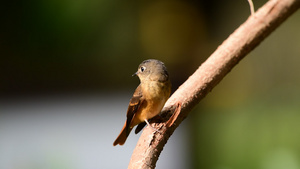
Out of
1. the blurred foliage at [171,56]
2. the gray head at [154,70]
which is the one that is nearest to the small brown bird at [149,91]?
the gray head at [154,70]

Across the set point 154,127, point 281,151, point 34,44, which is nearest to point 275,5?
point 154,127

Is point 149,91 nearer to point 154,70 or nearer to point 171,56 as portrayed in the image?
point 154,70

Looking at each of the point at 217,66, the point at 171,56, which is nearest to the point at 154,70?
the point at 217,66

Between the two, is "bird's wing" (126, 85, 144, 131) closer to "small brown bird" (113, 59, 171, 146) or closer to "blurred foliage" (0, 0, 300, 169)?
"small brown bird" (113, 59, 171, 146)

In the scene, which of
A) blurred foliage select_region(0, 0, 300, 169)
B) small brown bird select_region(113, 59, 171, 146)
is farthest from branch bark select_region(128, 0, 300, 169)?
blurred foliage select_region(0, 0, 300, 169)

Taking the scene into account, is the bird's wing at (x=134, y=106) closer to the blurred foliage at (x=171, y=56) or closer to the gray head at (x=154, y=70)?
the gray head at (x=154, y=70)

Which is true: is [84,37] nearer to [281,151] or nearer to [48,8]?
[48,8]
